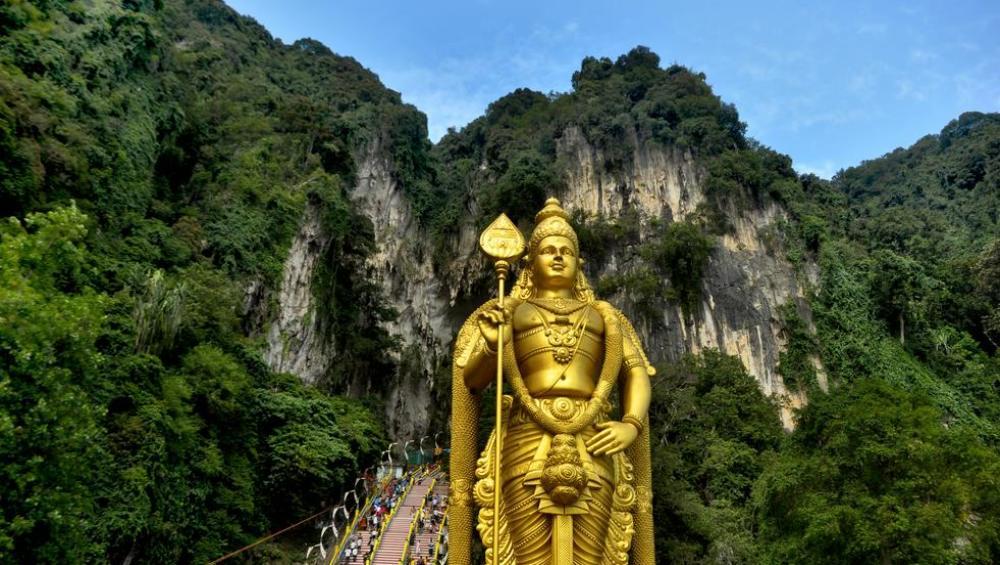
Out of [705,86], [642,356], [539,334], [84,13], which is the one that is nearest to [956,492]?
[642,356]

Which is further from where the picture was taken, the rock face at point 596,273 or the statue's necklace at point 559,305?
the rock face at point 596,273

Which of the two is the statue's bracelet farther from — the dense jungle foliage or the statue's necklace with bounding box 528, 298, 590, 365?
the dense jungle foliage

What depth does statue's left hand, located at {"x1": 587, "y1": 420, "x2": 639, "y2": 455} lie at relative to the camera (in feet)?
15.5

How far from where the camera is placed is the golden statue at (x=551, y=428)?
4.58 m

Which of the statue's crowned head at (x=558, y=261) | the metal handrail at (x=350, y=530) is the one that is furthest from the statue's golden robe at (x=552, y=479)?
the metal handrail at (x=350, y=530)

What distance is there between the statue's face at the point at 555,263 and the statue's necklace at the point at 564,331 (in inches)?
13.0

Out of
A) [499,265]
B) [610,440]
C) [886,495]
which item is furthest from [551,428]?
[886,495]

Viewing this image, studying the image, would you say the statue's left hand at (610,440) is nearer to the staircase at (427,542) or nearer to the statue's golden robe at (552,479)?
the statue's golden robe at (552,479)

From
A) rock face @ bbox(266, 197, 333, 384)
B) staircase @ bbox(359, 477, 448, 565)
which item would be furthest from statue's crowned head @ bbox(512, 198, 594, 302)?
rock face @ bbox(266, 197, 333, 384)

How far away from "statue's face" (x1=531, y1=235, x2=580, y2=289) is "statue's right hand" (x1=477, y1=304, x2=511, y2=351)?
936 millimetres

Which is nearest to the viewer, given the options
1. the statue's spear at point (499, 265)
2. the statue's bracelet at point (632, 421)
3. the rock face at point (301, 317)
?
the statue's spear at point (499, 265)

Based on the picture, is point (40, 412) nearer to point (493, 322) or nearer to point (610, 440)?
point (493, 322)

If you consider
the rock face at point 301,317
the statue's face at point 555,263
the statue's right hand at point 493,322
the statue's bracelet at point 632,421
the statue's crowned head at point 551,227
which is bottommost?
the statue's bracelet at point 632,421

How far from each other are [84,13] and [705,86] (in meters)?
25.6
